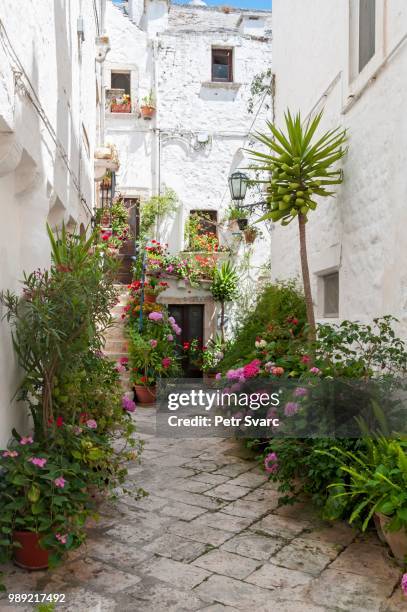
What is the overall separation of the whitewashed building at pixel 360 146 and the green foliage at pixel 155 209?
17.3ft

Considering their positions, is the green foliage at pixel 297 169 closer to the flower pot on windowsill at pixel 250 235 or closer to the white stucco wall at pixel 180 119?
the flower pot on windowsill at pixel 250 235

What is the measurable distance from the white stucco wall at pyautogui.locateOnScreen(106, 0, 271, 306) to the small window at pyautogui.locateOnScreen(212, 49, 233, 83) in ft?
0.66

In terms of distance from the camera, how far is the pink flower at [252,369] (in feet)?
16.1

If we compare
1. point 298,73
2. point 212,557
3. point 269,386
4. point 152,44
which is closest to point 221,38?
point 152,44

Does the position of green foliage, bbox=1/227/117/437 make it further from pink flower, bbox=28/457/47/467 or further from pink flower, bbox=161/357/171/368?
pink flower, bbox=161/357/171/368

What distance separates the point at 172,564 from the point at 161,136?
10698mm

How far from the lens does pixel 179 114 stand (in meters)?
12.3

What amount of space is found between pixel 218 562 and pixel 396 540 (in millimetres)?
984

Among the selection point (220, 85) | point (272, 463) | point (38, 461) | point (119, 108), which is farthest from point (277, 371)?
point (220, 85)

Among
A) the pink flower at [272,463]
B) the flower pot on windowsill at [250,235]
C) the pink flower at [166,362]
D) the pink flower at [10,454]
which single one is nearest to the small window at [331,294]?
the pink flower at [272,463]

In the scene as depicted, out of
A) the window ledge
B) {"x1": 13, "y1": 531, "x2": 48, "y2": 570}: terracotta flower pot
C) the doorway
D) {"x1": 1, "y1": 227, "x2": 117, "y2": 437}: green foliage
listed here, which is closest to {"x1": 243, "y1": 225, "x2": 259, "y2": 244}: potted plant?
the doorway

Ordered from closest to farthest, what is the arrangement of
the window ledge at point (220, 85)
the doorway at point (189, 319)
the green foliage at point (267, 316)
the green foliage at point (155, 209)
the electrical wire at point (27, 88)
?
the electrical wire at point (27, 88) → the green foliage at point (267, 316) → the doorway at point (189, 319) → the green foliage at point (155, 209) → the window ledge at point (220, 85)

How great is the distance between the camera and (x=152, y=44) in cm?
1233

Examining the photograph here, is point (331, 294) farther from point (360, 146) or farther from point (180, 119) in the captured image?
point (180, 119)
